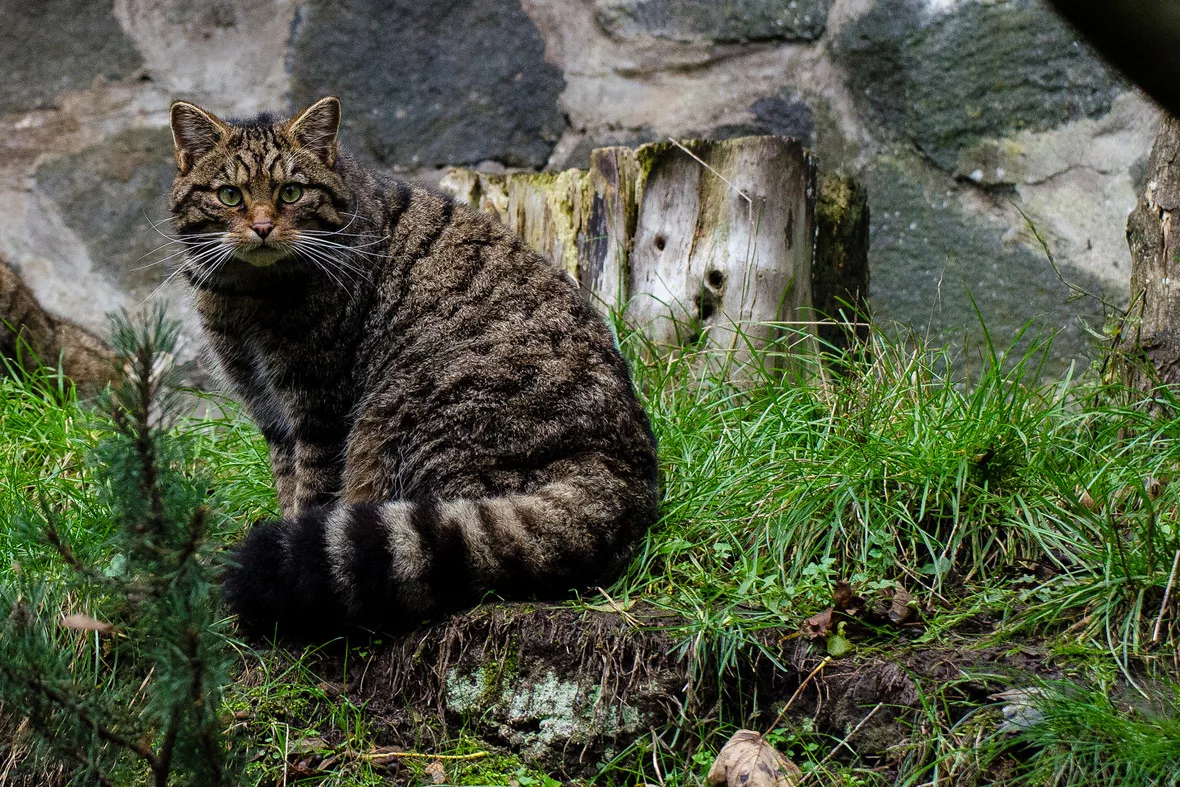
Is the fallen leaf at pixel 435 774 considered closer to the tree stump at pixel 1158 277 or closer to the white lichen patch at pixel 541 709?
the white lichen patch at pixel 541 709

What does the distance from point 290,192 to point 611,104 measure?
2.46 meters

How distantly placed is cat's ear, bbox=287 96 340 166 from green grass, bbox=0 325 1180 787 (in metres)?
1.19

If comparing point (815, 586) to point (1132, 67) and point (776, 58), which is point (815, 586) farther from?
point (776, 58)

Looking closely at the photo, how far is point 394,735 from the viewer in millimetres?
2906

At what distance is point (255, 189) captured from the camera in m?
3.42

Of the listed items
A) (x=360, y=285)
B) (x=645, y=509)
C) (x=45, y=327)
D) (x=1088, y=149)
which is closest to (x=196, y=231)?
(x=360, y=285)

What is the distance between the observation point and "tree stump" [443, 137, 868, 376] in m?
4.33

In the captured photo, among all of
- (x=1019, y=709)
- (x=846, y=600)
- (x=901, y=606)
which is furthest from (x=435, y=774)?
(x=1019, y=709)

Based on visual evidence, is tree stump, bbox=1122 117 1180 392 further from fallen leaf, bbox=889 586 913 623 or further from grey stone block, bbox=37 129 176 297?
grey stone block, bbox=37 129 176 297

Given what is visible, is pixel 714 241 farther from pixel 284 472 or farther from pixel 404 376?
pixel 284 472

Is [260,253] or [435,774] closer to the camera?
[435,774]

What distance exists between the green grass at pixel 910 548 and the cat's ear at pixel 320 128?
1191mm

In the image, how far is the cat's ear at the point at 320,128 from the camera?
3.53 metres

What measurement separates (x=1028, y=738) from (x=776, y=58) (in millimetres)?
3928
